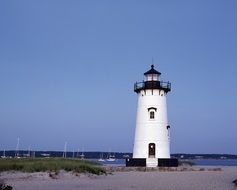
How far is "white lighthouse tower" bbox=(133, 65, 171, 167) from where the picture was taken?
4022cm

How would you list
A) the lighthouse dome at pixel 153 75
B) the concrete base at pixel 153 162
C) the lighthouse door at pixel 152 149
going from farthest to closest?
the lighthouse dome at pixel 153 75
the lighthouse door at pixel 152 149
the concrete base at pixel 153 162

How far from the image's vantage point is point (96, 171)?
29094 millimetres

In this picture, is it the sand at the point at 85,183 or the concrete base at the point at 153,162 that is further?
the concrete base at the point at 153,162

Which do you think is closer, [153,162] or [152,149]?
[153,162]

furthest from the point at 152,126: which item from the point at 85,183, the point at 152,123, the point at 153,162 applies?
the point at 85,183

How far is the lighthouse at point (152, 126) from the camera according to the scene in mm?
40188

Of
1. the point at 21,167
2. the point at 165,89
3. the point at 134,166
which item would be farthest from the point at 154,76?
the point at 21,167

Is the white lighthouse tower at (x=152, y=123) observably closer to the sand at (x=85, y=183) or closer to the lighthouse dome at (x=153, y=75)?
the lighthouse dome at (x=153, y=75)

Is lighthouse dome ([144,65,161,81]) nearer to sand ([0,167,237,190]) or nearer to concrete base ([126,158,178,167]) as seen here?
concrete base ([126,158,178,167])

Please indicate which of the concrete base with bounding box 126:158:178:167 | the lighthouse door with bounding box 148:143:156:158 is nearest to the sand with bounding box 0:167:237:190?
the concrete base with bounding box 126:158:178:167

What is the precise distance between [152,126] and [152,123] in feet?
0.88

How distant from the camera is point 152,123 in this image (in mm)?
40406

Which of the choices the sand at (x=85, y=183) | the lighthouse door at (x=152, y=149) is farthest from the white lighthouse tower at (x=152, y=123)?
the sand at (x=85, y=183)

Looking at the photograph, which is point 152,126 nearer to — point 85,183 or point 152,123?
point 152,123
